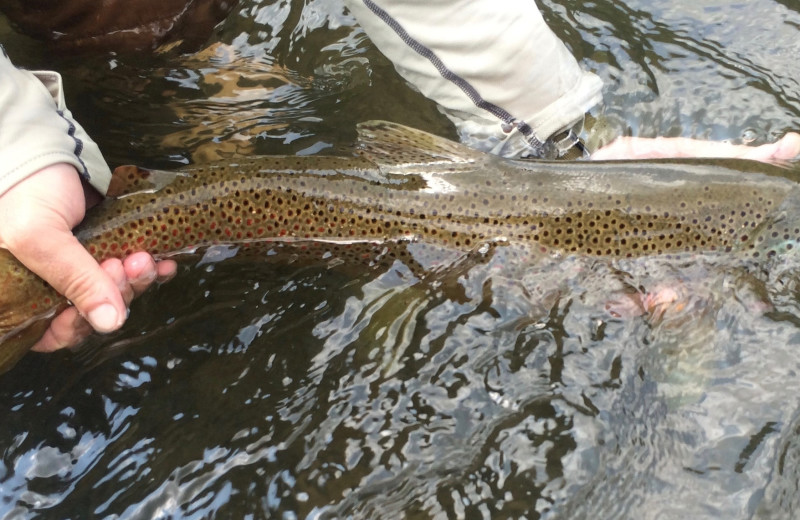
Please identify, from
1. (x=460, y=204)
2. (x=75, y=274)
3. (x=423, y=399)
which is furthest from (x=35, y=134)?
(x=423, y=399)

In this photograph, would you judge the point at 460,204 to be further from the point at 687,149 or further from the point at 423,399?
the point at 687,149

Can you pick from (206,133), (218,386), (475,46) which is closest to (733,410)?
(475,46)

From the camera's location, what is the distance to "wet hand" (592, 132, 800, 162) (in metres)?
3.19

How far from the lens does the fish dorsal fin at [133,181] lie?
2904mm

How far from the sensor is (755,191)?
291 centimetres

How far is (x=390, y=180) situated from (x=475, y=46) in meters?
0.70

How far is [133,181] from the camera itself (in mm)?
2926

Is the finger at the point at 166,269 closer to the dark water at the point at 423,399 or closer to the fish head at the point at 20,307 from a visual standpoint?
the dark water at the point at 423,399

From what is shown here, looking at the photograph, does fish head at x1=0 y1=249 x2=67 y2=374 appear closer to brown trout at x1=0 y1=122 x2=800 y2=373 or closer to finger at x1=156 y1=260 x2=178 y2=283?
brown trout at x1=0 y1=122 x2=800 y2=373

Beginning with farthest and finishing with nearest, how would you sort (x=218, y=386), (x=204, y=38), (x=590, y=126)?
(x=204, y=38), (x=590, y=126), (x=218, y=386)

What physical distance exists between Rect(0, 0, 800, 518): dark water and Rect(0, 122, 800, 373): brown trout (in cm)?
14

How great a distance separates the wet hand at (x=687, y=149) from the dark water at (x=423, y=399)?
23.0 inches

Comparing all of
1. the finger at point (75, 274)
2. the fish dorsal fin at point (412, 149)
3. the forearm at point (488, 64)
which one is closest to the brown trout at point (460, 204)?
the fish dorsal fin at point (412, 149)

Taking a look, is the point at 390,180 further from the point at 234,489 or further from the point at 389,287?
the point at 234,489
